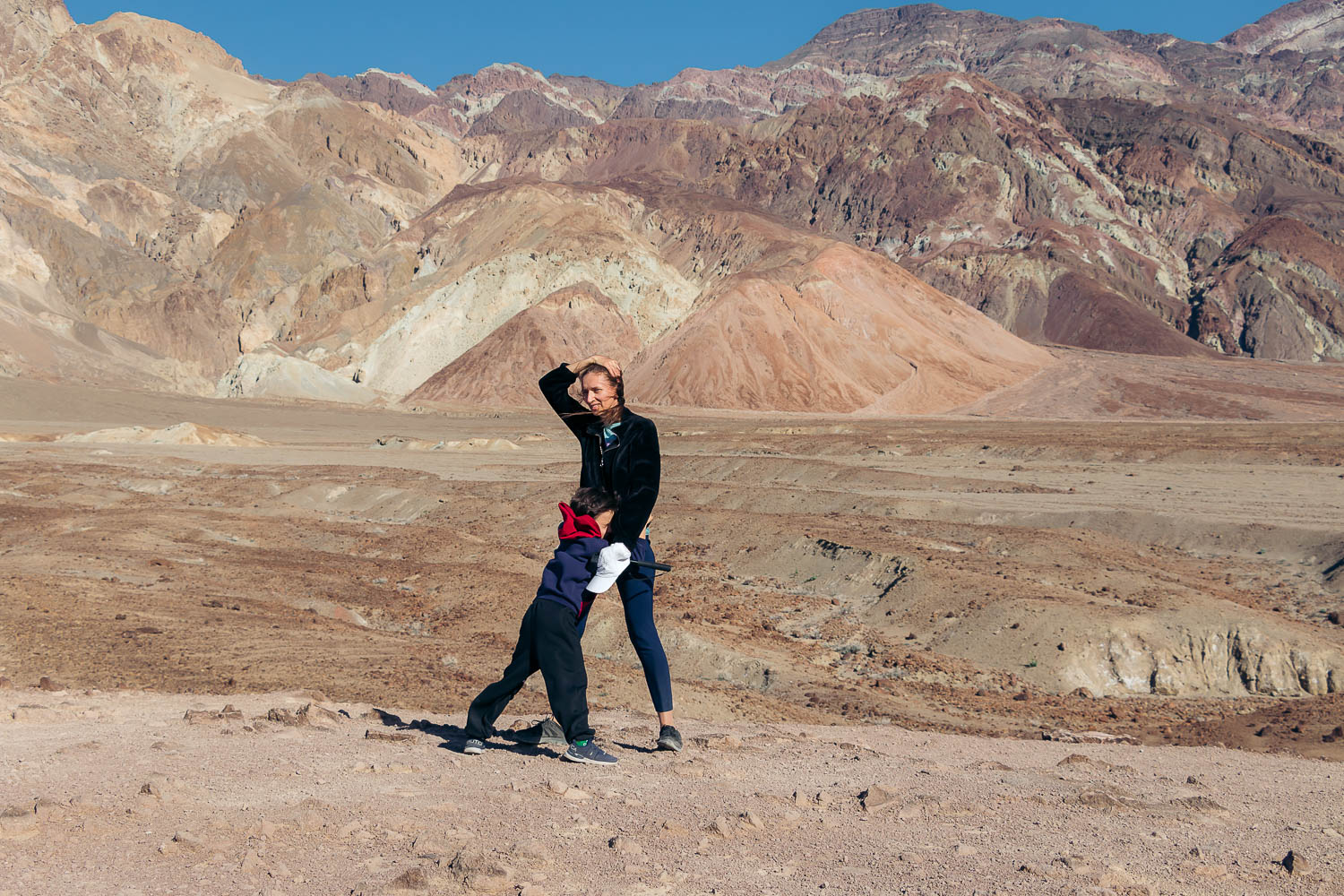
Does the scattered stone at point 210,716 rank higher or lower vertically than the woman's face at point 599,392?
lower

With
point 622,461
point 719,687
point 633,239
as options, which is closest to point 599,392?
point 622,461

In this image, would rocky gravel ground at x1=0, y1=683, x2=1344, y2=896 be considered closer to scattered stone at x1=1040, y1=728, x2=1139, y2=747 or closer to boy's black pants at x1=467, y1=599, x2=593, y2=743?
boy's black pants at x1=467, y1=599, x2=593, y2=743

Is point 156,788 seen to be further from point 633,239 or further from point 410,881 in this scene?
point 633,239

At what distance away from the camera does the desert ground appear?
4555mm

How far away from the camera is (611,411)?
6.26m

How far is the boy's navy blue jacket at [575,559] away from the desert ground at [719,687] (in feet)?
3.23

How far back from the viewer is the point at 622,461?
20.1 ft

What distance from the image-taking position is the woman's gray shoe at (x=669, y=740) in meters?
6.53

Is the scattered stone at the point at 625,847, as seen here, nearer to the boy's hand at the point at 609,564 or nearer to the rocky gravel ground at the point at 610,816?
the rocky gravel ground at the point at 610,816

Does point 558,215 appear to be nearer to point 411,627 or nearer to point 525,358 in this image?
point 525,358

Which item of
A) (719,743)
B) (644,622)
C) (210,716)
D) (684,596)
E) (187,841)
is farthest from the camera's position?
(684,596)

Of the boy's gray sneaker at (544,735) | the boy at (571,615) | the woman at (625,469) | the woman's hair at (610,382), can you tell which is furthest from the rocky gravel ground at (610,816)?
the woman's hair at (610,382)

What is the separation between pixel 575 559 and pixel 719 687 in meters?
5.58

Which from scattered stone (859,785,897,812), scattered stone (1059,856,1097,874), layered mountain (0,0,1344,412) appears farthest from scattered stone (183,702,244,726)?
layered mountain (0,0,1344,412)
